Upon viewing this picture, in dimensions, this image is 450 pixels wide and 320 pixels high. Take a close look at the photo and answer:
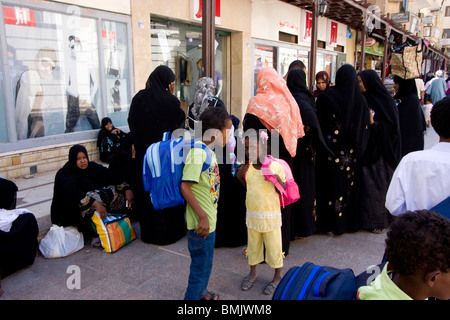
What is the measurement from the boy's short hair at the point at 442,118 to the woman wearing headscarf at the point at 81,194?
2.84 meters

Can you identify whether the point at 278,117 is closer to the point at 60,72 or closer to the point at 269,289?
the point at 269,289

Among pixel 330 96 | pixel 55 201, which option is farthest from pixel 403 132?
pixel 55 201

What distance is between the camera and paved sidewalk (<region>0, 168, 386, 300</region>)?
9.16ft

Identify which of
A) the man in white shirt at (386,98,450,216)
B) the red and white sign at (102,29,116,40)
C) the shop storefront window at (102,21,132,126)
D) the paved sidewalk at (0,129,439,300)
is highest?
the red and white sign at (102,29,116,40)

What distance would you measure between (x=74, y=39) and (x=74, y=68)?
461mm

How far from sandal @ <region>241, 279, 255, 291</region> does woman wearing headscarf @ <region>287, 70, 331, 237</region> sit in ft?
3.01

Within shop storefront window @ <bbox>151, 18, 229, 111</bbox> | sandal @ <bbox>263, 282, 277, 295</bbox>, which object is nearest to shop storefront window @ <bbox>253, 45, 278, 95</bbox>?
shop storefront window @ <bbox>151, 18, 229, 111</bbox>

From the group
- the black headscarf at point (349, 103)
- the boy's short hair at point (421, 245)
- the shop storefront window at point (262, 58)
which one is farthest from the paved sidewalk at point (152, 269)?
the shop storefront window at point (262, 58)

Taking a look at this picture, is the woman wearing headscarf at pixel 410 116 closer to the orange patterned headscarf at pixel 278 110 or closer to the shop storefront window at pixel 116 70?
the orange patterned headscarf at pixel 278 110

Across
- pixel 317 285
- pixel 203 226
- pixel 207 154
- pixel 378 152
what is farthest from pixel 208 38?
pixel 317 285

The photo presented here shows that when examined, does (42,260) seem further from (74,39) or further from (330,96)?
(74,39)

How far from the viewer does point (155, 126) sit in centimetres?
349

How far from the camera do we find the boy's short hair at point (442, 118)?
1844 mm

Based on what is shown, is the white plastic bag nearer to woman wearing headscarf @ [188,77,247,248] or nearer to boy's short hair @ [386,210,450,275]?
woman wearing headscarf @ [188,77,247,248]
